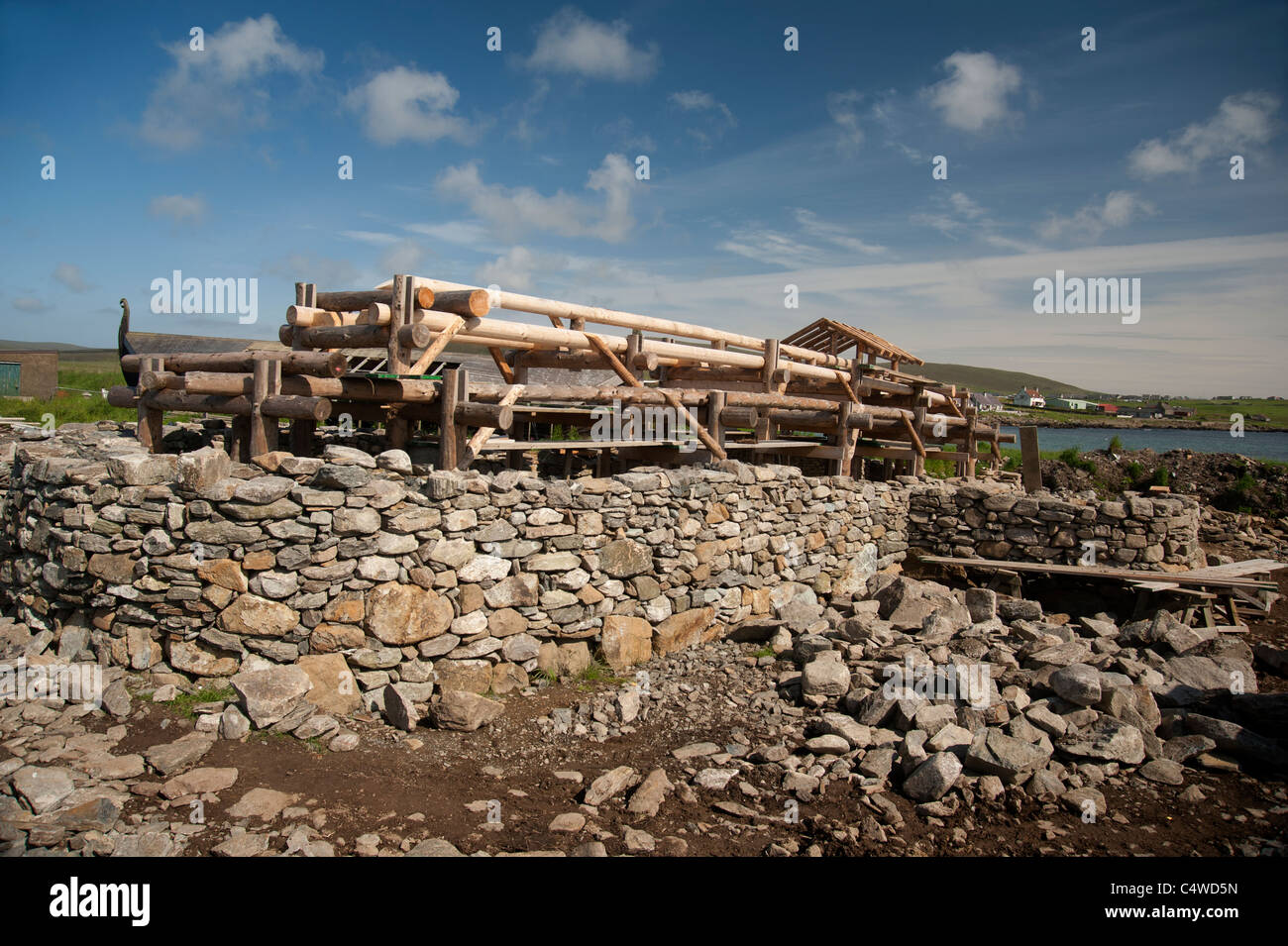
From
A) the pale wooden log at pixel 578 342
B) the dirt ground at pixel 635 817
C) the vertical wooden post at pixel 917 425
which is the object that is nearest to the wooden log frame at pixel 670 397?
the pale wooden log at pixel 578 342

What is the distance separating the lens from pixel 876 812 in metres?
5.18

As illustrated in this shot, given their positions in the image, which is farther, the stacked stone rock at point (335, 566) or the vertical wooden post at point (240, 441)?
the vertical wooden post at point (240, 441)

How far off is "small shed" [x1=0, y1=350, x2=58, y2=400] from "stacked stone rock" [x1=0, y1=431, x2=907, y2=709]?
22.7 meters

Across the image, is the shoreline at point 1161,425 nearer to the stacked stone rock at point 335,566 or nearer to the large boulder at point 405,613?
the stacked stone rock at point 335,566

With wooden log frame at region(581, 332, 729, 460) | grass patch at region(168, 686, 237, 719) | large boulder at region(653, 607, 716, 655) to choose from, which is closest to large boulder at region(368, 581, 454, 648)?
grass patch at region(168, 686, 237, 719)

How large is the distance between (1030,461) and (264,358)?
594 inches

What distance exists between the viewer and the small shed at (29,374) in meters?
25.1

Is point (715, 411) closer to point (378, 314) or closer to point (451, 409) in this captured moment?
point (451, 409)

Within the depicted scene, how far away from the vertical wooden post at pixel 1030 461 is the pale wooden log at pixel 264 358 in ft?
46.1

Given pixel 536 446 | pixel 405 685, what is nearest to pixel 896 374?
pixel 536 446

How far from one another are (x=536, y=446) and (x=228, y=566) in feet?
11.5

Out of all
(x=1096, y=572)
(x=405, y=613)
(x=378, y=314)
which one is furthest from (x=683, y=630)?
(x=1096, y=572)
